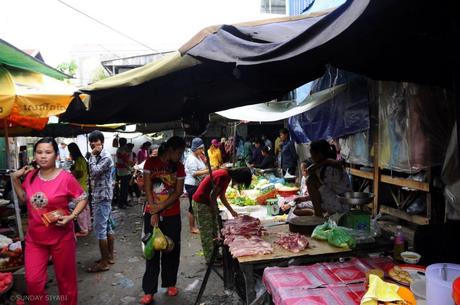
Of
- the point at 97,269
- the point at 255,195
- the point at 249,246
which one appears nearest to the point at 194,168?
the point at 255,195

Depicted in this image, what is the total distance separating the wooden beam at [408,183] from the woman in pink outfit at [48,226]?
4487 millimetres

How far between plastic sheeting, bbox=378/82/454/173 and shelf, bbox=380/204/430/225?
95 centimetres

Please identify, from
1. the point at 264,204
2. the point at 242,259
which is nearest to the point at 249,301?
the point at 242,259

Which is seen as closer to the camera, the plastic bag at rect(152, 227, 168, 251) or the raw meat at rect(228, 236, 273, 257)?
the raw meat at rect(228, 236, 273, 257)

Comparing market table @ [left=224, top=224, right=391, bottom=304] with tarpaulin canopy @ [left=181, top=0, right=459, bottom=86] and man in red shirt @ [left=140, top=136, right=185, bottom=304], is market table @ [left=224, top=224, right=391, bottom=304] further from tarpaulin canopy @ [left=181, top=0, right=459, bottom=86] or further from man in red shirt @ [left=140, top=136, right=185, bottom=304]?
man in red shirt @ [left=140, top=136, right=185, bottom=304]

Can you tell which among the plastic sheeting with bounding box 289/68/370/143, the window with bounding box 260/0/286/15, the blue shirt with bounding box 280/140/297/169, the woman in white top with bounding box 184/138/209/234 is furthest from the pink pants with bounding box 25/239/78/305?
the window with bounding box 260/0/286/15

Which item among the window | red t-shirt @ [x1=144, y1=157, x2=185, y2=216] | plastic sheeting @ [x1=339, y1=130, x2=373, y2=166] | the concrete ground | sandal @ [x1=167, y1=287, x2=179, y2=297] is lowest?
the concrete ground

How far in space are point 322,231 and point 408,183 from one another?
2.38 m

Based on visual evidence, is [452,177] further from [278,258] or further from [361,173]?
[361,173]

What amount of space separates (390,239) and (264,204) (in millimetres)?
3749

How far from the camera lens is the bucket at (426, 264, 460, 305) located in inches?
63.9

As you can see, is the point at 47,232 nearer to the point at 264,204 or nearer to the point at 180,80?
the point at 180,80

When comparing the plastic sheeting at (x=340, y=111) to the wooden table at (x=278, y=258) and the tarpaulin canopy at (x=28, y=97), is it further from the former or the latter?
the tarpaulin canopy at (x=28, y=97)

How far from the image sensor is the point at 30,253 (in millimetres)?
3699
